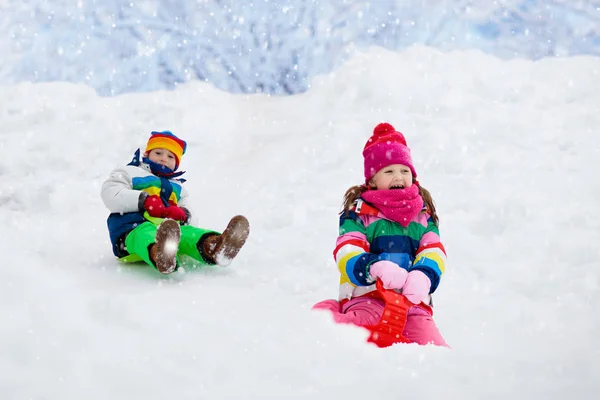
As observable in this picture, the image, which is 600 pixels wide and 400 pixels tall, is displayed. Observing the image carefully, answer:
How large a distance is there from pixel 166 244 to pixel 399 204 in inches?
56.2

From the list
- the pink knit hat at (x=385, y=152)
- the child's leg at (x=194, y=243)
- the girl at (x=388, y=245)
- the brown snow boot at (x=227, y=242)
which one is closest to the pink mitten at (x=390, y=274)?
the girl at (x=388, y=245)

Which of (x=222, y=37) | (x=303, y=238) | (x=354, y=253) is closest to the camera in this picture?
(x=354, y=253)

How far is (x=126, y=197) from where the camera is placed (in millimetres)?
3602

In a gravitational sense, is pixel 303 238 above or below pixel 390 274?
above

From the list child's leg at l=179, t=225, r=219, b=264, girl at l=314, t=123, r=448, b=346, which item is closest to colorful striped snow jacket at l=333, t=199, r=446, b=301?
girl at l=314, t=123, r=448, b=346

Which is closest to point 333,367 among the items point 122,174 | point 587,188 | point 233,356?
point 233,356

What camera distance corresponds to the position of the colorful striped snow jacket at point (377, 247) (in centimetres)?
261

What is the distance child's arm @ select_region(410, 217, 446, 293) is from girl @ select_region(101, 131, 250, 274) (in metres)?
1.21

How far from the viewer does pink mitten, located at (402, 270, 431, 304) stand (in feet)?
8.11

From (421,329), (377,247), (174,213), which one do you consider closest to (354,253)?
(377,247)

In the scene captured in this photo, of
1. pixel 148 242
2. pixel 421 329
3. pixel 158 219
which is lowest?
pixel 421 329

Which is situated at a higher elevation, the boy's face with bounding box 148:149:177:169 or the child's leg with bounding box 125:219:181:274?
the boy's face with bounding box 148:149:177:169

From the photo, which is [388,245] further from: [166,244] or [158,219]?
[158,219]

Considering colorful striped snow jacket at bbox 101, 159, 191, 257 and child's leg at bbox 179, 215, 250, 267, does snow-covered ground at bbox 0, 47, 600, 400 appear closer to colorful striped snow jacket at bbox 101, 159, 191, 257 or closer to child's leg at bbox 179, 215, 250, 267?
child's leg at bbox 179, 215, 250, 267
